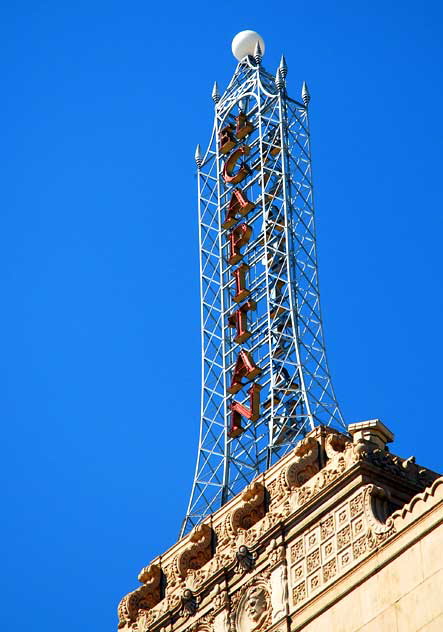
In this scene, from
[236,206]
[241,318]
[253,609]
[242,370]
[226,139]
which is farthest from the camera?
[226,139]

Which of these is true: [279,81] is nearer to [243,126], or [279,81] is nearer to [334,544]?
[243,126]

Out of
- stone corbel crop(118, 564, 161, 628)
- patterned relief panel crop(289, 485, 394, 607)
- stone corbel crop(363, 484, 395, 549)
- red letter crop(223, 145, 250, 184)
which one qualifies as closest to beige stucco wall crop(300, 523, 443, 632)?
stone corbel crop(363, 484, 395, 549)

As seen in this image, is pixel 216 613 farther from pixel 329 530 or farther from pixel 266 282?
pixel 266 282

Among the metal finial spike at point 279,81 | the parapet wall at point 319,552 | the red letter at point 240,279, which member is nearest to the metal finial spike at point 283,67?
the metal finial spike at point 279,81

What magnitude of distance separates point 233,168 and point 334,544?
24.3 meters

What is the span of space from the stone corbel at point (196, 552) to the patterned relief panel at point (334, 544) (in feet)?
14.5

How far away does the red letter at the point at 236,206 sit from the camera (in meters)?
67.5

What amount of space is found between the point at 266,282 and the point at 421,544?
70.2 ft

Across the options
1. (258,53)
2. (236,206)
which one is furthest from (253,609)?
(258,53)

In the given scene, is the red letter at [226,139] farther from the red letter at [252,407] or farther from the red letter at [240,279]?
the red letter at [252,407]

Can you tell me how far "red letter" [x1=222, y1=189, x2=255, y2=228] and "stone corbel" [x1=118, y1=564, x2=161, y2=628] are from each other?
16.4 metres

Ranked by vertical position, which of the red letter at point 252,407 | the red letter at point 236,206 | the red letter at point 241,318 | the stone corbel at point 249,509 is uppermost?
the red letter at point 236,206

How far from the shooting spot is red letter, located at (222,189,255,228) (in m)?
67.5

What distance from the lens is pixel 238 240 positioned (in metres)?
67.1
